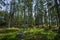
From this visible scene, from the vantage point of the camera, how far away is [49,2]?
108 feet

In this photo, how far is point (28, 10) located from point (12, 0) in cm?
658

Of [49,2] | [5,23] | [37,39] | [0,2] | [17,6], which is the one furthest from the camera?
[5,23]

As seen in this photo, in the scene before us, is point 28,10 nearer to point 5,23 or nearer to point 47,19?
point 47,19

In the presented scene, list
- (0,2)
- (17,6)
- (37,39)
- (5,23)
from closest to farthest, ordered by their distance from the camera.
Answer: (37,39), (0,2), (17,6), (5,23)

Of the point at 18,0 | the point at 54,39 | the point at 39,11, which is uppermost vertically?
the point at 18,0

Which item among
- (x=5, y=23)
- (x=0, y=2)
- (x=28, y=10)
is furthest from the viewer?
(x=5, y=23)

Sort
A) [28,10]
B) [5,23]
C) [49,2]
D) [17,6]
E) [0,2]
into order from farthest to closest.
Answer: [5,23], [17,6], [28,10], [49,2], [0,2]

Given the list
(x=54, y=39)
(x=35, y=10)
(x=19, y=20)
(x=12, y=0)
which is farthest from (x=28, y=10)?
(x=54, y=39)

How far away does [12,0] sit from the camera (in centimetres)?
4050

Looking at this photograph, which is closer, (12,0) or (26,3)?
(26,3)

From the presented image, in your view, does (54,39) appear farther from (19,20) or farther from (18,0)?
(19,20)

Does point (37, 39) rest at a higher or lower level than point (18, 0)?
lower

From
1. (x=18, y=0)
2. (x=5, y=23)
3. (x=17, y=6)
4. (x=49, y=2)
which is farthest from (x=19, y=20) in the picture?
(x=49, y=2)

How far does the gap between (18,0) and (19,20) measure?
11.4m
